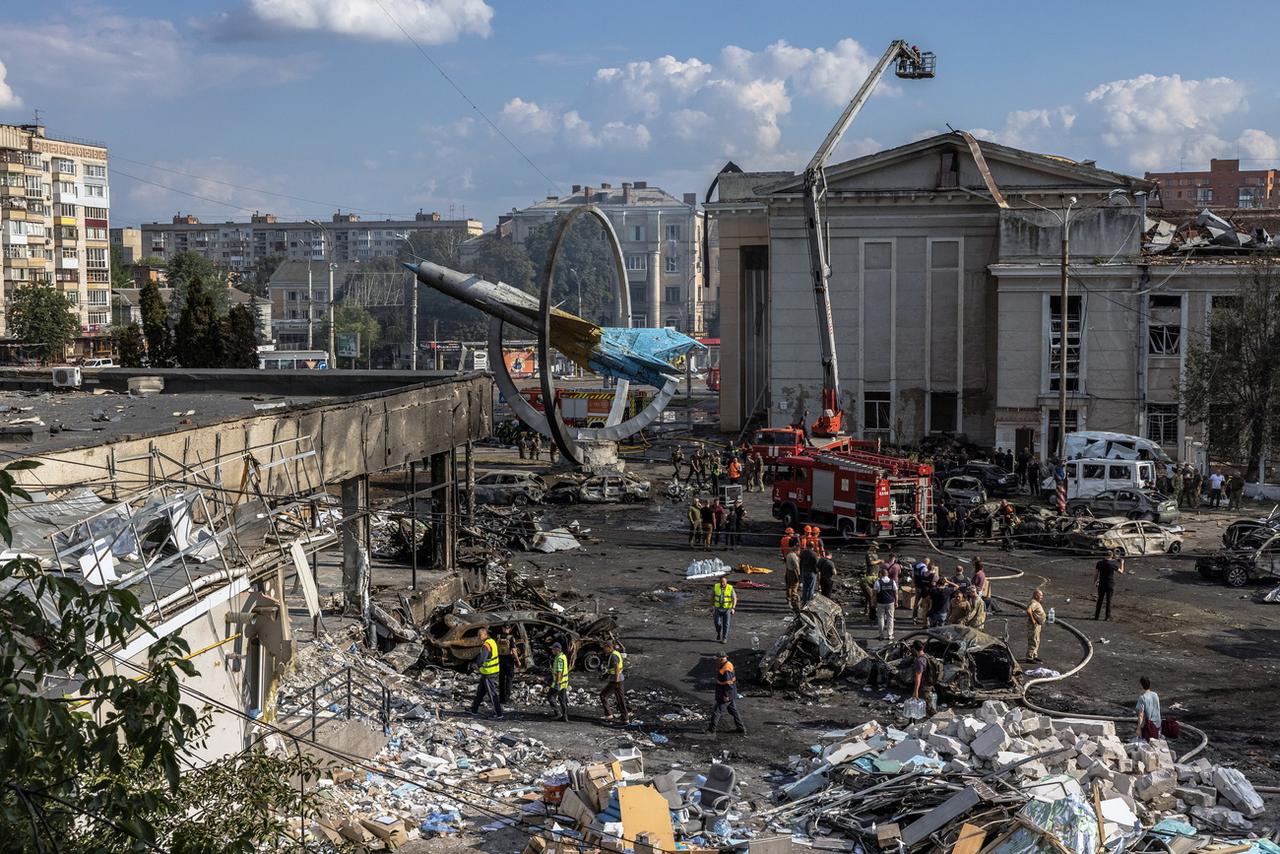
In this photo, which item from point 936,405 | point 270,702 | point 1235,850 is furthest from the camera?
point 936,405

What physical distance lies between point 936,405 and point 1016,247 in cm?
733

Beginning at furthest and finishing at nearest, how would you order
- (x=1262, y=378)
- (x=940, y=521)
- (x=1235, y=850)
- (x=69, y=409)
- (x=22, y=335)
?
(x=22, y=335) → (x=1262, y=378) → (x=940, y=521) → (x=69, y=409) → (x=1235, y=850)

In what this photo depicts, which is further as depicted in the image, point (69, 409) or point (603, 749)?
point (69, 409)

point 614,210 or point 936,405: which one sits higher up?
point 614,210

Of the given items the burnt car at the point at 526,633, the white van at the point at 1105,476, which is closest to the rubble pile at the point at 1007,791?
the burnt car at the point at 526,633

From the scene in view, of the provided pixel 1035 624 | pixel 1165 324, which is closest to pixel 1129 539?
pixel 1035 624

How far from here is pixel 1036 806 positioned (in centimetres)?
1392

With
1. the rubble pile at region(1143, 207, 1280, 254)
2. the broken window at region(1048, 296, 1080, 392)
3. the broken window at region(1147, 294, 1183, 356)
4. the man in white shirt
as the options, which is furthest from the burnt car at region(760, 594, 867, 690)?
the rubble pile at region(1143, 207, 1280, 254)

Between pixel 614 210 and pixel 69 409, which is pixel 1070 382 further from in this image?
pixel 614 210

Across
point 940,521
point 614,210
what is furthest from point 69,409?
point 614,210

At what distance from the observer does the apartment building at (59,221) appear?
87.7 m

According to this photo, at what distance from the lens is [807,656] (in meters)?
21.2

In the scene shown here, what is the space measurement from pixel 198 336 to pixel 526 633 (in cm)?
3975

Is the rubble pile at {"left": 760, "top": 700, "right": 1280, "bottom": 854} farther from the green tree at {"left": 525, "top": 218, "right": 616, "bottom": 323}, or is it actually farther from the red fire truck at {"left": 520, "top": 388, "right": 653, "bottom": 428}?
the green tree at {"left": 525, "top": 218, "right": 616, "bottom": 323}
